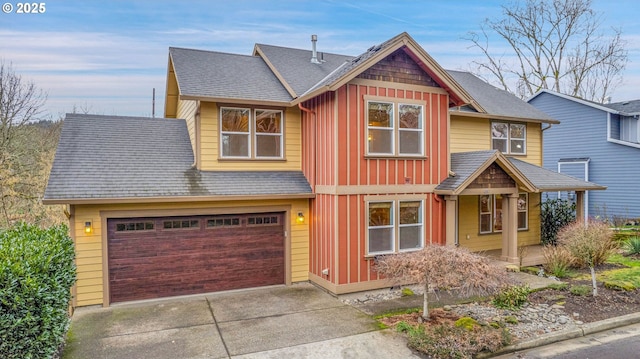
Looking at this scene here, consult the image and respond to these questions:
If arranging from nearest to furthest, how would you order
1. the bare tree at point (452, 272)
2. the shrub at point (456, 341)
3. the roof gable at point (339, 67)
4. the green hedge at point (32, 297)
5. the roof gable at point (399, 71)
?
the green hedge at point (32, 297) < the shrub at point (456, 341) < the bare tree at point (452, 272) < the roof gable at point (339, 67) < the roof gable at point (399, 71)

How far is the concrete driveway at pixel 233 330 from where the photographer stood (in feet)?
20.1

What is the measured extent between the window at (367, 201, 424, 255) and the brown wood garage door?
8.26ft

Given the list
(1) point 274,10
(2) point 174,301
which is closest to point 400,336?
(2) point 174,301

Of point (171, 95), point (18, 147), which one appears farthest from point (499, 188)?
point (18, 147)

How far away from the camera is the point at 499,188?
35.5ft

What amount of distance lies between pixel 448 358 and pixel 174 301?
6228 millimetres

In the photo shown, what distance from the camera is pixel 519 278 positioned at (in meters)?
10.4

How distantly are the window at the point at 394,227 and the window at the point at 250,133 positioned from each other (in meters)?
3.22

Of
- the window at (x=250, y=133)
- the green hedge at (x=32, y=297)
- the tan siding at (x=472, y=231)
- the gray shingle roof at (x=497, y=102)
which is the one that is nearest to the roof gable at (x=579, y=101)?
the gray shingle roof at (x=497, y=102)

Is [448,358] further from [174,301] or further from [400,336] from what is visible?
[174,301]

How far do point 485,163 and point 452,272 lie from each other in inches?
180

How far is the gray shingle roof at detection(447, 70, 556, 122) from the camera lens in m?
13.8

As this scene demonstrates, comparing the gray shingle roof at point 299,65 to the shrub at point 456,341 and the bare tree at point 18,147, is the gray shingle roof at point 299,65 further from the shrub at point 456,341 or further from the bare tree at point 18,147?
the bare tree at point 18,147

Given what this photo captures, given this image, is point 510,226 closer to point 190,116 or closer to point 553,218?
point 553,218
